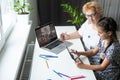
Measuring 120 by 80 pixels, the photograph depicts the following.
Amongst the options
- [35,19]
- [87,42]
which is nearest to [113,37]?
[87,42]

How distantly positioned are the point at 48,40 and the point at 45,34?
0.07 metres

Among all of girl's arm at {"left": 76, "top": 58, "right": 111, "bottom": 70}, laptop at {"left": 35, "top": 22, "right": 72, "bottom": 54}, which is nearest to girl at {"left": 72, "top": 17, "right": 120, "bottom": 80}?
girl's arm at {"left": 76, "top": 58, "right": 111, "bottom": 70}

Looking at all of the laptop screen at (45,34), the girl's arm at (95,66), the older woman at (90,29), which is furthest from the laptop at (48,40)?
the girl's arm at (95,66)

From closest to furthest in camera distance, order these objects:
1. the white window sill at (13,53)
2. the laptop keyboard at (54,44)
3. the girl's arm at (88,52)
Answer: the white window sill at (13,53)
the girl's arm at (88,52)
the laptop keyboard at (54,44)

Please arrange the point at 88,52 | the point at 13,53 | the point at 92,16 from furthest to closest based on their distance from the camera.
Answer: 1. the point at 92,16
2. the point at 88,52
3. the point at 13,53

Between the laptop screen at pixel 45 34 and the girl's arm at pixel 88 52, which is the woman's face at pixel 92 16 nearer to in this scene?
the girl's arm at pixel 88 52

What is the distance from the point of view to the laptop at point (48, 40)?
174 centimetres

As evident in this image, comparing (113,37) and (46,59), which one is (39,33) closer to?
(46,59)

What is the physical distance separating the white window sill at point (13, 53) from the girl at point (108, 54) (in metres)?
0.47

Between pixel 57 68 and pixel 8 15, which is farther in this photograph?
pixel 8 15

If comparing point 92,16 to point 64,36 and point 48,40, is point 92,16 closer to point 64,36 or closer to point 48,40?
point 64,36

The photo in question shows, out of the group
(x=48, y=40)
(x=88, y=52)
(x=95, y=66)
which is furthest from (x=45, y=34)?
(x=95, y=66)

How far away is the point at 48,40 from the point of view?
6.01ft

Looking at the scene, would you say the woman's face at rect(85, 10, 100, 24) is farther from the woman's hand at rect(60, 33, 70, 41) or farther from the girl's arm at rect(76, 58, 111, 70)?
the girl's arm at rect(76, 58, 111, 70)
